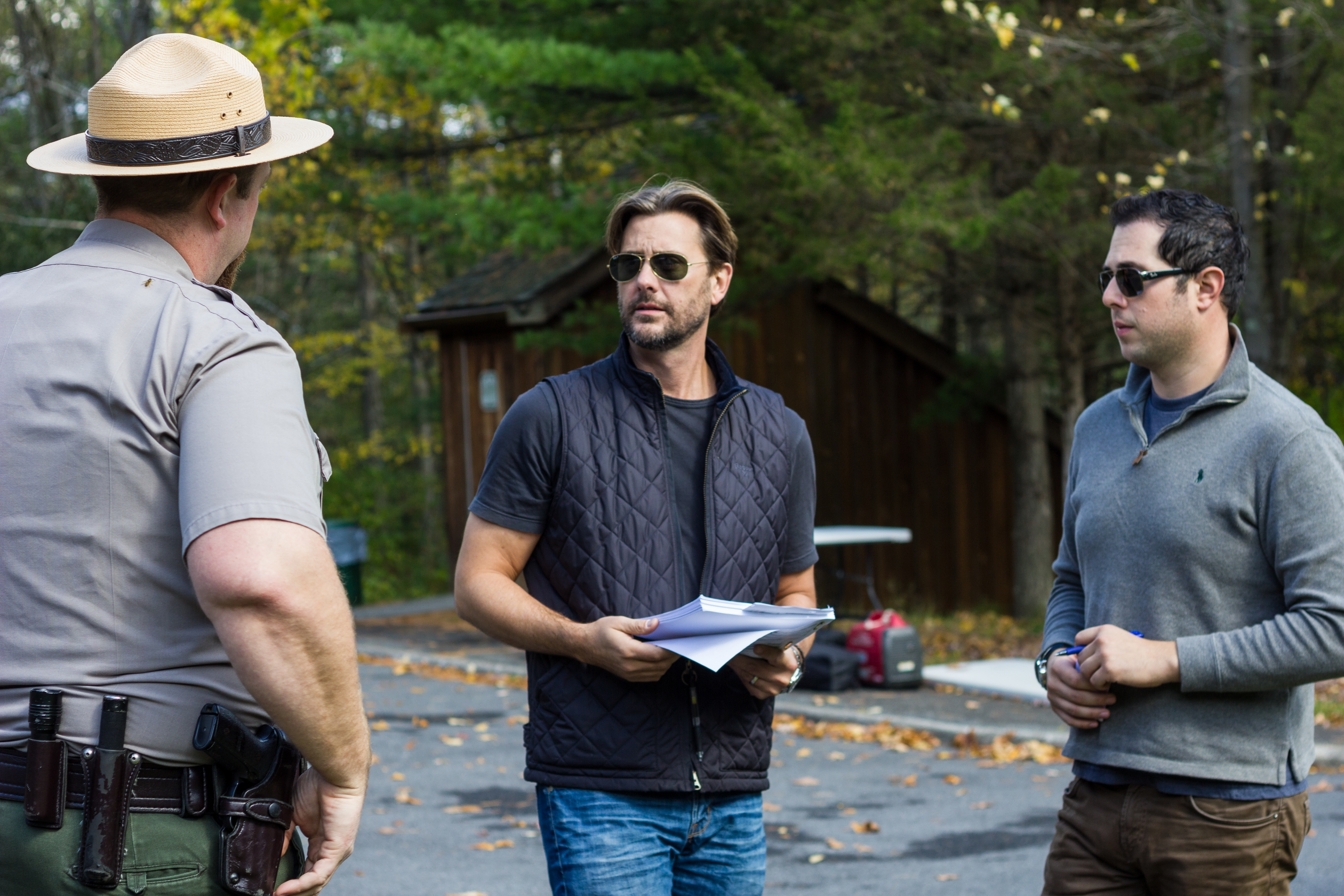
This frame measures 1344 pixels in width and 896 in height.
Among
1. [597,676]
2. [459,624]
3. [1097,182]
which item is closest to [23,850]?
[597,676]

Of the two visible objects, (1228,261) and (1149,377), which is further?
(1149,377)

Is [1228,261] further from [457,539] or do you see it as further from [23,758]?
[457,539]

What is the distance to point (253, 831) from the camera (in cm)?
228

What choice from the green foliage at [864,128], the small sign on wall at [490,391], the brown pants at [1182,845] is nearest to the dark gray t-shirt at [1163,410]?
the brown pants at [1182,845]

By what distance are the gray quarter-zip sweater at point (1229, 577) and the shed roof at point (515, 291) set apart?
12.1 meters

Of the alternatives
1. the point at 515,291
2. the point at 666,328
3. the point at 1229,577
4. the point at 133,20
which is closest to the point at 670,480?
the point at 666,328

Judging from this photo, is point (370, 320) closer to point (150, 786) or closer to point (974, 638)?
point (974, 638)

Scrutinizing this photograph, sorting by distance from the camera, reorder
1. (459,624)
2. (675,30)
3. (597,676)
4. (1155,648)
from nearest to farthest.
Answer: (1155,648)
(597,676)
(675,30)
(459,624)

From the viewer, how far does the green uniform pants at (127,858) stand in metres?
2.17

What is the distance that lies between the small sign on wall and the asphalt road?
28.4 ft

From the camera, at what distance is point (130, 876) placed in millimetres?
2176

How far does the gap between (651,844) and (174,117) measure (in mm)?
1862

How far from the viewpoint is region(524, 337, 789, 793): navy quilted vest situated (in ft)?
10.5

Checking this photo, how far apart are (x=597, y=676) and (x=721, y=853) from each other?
0.52 metres
